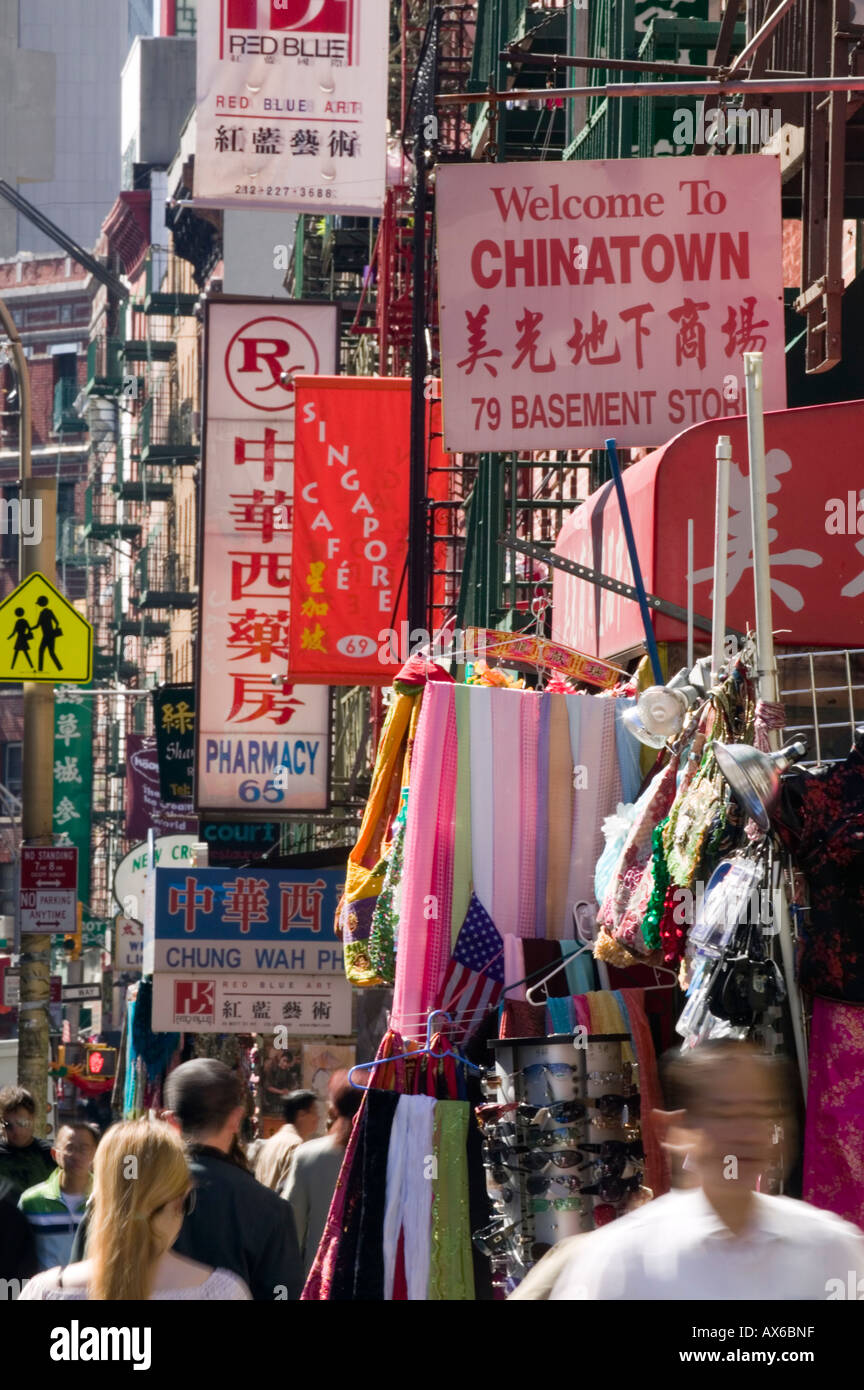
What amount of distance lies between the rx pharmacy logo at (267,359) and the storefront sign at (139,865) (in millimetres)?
10663

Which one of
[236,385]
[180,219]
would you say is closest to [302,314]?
[236,385]

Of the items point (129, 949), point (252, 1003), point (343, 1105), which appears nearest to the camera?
point (343, 1105)

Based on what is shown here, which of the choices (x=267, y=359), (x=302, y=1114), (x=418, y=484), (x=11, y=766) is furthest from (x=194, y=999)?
(x=11, y=766)

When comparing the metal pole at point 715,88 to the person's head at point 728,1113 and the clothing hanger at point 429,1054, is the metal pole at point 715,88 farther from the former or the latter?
the person's head at point 728,1113

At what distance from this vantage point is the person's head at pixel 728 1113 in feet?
12.8

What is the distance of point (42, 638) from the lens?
49.0ft

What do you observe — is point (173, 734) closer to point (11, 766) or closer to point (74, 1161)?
point (74, 1161)

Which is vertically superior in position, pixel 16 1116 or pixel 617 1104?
pixel 617 1104

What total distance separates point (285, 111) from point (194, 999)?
6.97 meters

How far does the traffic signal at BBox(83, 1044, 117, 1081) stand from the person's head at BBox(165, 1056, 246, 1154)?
1379 inches

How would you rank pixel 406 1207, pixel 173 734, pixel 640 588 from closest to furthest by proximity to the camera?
pixel 406 1207
pixel 640 588
pixel 173 734

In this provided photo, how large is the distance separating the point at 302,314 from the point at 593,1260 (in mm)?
13663

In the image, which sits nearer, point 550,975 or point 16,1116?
point 550,975

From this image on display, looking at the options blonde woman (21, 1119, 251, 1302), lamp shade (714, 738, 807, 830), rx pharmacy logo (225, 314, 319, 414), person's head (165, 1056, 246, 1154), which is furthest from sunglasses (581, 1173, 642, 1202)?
rx pharmacy logo (225, 314, 319, 414)
